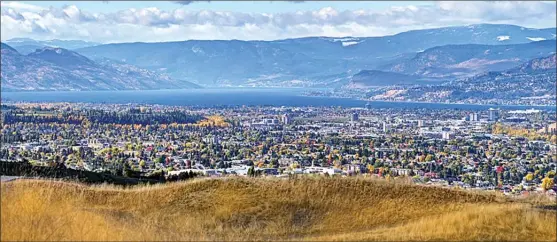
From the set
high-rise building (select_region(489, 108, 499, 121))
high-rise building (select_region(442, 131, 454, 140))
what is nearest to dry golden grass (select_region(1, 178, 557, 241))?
high-rise building (select_region(442, 131, 454, 140))

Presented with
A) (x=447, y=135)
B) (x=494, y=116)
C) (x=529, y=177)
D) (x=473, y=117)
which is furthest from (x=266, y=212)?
(x=494, y=116)

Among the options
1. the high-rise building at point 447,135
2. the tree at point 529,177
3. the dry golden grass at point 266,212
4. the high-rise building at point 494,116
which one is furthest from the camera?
the high-rise building at point 494,116

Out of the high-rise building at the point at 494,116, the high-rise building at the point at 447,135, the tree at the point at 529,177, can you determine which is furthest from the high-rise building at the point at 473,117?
the tree at the point at 529,177

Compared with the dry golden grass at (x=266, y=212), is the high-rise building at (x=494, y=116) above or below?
above

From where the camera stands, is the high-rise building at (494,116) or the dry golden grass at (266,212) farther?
the high-rise building at (494,116)

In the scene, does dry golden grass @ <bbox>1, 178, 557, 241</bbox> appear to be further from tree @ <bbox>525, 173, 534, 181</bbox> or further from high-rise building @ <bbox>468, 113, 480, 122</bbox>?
high-rise building @ <bbox>468, 113, 480, 122</bbox>

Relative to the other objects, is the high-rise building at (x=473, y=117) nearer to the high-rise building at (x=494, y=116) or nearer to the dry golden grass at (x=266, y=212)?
the high-rise building at (x=494, y=116)

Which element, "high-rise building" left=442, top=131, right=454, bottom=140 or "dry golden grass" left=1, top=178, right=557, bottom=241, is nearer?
"dry golden grass" left=1, top=178, right=557, bottom=241

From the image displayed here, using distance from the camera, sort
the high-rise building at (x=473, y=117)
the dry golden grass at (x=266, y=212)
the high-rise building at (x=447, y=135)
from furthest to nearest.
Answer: the high-rise building at (x=473, y=117) < the high-rise building at (x=447, y=135) < the dry golden grass at (x=266, y=212)

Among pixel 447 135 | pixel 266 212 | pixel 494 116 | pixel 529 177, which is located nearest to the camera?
pixel 266 212

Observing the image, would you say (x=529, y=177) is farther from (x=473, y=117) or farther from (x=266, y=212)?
(x=473, y=117)
